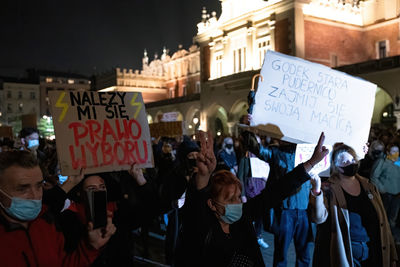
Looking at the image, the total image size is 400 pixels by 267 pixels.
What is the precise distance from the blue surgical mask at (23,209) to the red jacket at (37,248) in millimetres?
50

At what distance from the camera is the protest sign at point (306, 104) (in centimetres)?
396

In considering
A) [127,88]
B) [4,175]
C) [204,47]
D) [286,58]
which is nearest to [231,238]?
[4,175]

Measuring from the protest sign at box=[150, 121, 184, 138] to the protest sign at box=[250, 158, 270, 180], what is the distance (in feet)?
17.5

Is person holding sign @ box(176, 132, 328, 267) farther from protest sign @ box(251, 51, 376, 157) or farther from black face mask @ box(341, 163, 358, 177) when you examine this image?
protest sign @ box(251, 51, 376, 157)

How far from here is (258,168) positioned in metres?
6.17

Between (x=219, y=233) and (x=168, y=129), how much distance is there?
29.1ft

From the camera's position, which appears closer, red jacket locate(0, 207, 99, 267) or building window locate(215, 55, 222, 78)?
red jacket locate(0, 207, 99, 267)

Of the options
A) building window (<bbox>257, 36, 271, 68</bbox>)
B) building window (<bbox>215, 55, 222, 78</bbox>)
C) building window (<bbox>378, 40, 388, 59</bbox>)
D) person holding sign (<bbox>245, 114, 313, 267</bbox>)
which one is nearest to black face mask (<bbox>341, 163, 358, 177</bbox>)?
person holding sign (<bbox>245, 114, 313, 267</bbox>)

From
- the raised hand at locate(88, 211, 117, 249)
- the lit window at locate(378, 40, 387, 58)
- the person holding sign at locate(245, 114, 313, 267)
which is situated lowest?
the person holding sign at locate(245, 114, 313, 267)

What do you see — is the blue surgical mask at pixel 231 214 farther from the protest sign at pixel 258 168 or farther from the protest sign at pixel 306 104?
the protest sign at pixel 258 168

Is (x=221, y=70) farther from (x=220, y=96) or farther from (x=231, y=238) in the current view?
(x=231, y=238)

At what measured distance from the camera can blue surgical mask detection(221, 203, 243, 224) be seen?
2.49 m

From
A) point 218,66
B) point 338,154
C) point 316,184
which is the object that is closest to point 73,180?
point 316,184

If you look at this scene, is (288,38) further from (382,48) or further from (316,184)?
(316,184)
